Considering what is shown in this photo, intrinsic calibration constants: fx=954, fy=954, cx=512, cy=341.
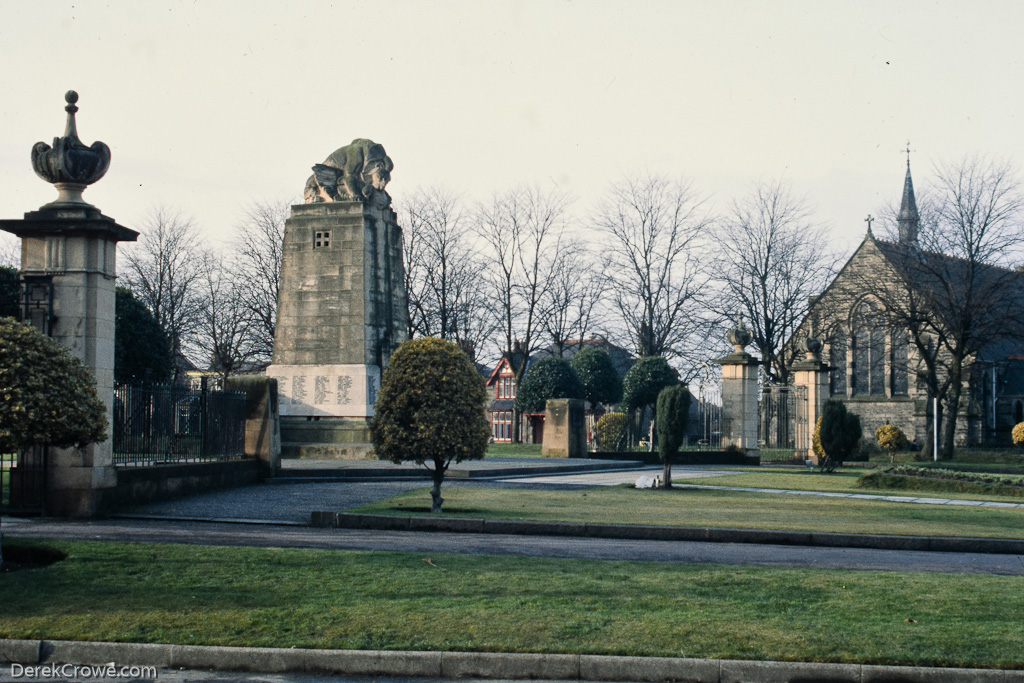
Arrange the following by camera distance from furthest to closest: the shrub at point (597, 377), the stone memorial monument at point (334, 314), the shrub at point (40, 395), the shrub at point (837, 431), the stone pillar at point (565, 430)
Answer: the shrub at point (597, 377) < the stone pillar at point (565, 430) < the shrub at point (837, 431) < the stone memorial monument at point (334, 314) < the shrub at point (40, 395)

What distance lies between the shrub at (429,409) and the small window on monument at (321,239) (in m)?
11.4

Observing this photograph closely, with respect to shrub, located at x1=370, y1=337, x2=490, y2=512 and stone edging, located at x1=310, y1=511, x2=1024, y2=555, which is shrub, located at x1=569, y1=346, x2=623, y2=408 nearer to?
shrub, located at x1=370, y1=337, x2=490, y2=512

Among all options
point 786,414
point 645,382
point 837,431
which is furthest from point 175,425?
point 645,382

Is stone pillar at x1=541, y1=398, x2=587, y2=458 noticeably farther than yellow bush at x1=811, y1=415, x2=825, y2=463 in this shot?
Yes

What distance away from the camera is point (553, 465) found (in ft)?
82.0

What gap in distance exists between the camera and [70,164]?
42.6 feet

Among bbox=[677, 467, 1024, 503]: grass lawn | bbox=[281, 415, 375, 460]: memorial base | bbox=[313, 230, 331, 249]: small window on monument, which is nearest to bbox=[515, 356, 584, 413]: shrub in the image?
bbox=[677, 467, 1024, 503]: grass lawn

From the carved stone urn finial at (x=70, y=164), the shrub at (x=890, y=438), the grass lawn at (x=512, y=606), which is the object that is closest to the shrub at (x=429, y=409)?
the grass lawn at (x=512, y=606)

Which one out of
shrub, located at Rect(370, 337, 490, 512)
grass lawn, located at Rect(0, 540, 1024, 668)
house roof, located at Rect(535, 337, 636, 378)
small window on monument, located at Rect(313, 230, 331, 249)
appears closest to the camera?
grass lawn, located at Rect(0, 540, 1024, 668)

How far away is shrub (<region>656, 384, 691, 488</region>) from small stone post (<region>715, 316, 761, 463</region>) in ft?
38.8

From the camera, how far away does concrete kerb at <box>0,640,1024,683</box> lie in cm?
600

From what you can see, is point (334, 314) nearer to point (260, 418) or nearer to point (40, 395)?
point (260, 418)

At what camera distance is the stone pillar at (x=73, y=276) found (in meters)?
12.7

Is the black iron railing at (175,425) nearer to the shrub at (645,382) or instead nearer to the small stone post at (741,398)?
the small stone post at (741,398)
